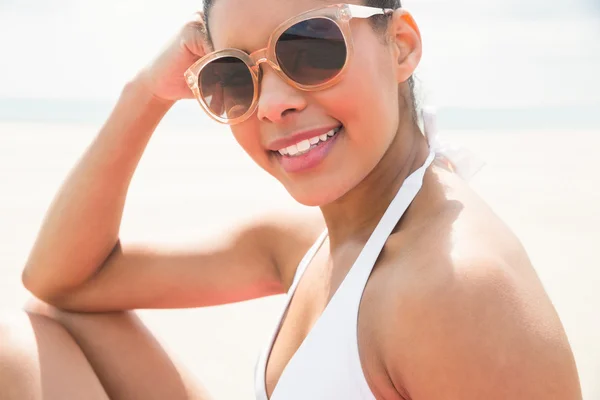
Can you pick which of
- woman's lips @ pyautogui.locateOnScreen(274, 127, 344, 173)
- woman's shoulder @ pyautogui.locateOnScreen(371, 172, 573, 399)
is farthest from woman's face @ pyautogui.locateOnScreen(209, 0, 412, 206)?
woman's shoulder @ pyautogui.locateOnScreen(371, 172, 573, 399)

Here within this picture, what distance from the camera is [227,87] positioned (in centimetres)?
173

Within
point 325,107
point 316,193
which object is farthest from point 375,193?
point 325,107

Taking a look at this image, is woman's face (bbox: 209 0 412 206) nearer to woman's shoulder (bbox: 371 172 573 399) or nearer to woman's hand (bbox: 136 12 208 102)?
woman's shoulder (bbox: 371 172 573 399)

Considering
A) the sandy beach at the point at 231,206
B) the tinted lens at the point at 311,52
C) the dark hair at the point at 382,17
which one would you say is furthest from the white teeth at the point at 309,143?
the sandy beach at the point at 231,206

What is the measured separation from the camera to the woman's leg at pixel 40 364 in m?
1.88

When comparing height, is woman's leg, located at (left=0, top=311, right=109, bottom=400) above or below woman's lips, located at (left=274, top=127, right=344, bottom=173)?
below

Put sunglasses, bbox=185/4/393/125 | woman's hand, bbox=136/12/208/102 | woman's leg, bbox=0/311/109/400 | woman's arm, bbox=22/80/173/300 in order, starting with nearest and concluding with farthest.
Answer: sunglasses, bbox=185/4/393/125 < woman's leg, bbox=0/311/109/400 < woman's hand, bbox=136/12/208/102 < woman's arm, bbox=22/80/173/300

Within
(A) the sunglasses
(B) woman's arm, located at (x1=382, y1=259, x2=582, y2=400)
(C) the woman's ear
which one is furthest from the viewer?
(C) the woman's ear

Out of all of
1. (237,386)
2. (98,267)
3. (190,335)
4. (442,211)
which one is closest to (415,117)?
(442,211)

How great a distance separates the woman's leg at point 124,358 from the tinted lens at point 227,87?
750 millimetres

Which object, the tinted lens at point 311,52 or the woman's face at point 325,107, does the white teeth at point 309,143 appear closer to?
the woman's face at point 325,107

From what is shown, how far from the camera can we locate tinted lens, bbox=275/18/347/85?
1563 mm

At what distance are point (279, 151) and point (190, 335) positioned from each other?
2028 millimetres

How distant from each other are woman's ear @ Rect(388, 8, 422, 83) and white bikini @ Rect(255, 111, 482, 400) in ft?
0.85
